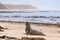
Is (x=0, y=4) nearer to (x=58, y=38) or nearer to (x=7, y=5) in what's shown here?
(x=7, y=5)

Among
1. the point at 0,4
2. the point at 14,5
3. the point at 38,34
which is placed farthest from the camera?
the point at 14,5

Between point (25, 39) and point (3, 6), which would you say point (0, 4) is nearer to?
point (3, 6)

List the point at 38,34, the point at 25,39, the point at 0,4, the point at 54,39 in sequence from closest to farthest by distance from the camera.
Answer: the point at 25,39, the point at 54,39, the point at 38,34, the point at 0,4

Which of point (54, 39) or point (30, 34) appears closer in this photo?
point (54, 39)

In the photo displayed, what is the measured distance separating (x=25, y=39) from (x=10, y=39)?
788mm

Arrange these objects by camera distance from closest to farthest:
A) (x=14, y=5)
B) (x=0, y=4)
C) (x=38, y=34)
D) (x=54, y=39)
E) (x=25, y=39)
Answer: (x=25, y=39)
(x=54, y=39)
(x=38, y=34)
(x=0, y=4)
(x=14, y=5)

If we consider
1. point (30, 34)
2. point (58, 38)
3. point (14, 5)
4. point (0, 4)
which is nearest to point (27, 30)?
point (30, 34)

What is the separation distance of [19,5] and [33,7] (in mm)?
5669

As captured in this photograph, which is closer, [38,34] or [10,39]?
[10,39]

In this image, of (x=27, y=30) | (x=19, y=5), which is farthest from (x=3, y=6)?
(x=27, y=30)

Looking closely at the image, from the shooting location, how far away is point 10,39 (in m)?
9.42

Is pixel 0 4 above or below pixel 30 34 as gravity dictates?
above

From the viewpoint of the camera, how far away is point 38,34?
11492mm

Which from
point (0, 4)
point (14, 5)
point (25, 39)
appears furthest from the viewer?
point (14, 5)
